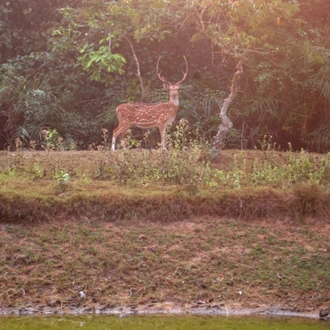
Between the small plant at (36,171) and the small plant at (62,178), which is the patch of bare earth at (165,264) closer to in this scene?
the small plant at (62,178)

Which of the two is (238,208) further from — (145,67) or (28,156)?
(145,67)

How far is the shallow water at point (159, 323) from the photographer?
7.02 m

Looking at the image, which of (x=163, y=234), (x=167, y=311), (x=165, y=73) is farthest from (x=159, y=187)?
(x=165, y=73)

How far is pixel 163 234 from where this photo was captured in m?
8.84

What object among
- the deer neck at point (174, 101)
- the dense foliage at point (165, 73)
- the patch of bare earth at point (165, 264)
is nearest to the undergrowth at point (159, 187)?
the patch of bare earth at point (165, 264)

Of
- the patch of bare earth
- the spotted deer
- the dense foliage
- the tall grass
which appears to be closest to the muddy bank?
the patch of bare earth

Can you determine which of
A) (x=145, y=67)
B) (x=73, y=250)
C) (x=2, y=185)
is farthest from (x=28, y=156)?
(x=145, y=67)

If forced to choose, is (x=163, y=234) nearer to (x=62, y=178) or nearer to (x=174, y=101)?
(x=62, y=178)

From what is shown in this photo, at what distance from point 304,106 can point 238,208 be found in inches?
239

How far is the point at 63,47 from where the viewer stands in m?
15.8

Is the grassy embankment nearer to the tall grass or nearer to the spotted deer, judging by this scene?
the tall grass

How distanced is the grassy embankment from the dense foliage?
407cm

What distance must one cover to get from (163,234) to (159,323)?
1.78 m

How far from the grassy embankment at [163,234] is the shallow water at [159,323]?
333 mm
